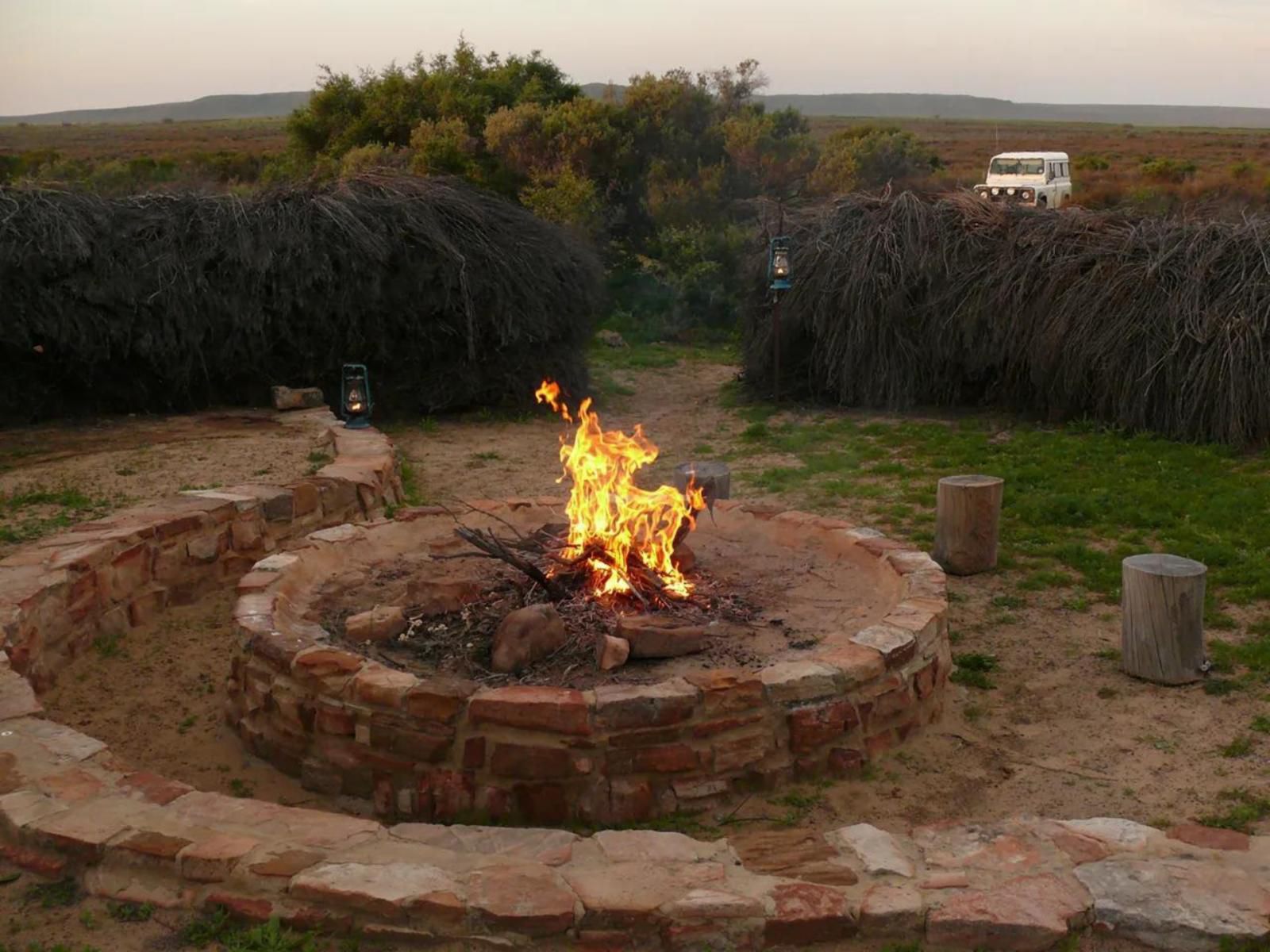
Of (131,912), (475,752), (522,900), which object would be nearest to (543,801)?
(475,752)

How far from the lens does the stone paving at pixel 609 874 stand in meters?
2.90

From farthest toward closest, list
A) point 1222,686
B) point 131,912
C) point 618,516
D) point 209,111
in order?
point 209,111
point 618,516
point 1222,686
point 131,912

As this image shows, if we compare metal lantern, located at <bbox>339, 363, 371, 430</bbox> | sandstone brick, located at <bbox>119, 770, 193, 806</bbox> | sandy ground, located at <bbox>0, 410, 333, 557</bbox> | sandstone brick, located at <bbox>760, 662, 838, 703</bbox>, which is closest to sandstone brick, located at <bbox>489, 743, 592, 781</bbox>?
sandstone brick, located at <bbox>760, 662, 838, 703</bbox>

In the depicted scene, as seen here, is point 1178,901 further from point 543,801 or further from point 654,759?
point 543,801

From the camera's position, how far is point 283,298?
33.1 ft

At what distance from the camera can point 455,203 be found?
11.0 m

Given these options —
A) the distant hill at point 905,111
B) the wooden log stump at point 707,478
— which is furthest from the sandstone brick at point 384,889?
the distant hill at point 905,111

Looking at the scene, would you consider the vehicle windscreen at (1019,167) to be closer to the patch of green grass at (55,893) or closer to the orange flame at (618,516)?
the orange flame at (618,516)

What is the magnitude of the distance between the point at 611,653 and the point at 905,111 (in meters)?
128

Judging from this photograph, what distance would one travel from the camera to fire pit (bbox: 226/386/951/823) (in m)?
3.81

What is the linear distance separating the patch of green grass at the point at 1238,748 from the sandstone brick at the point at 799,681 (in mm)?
1480

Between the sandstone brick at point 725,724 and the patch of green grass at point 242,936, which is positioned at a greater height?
the sandstone brick at point 725,724

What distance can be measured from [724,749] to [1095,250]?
7.47 m

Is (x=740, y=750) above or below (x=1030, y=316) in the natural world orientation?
below
